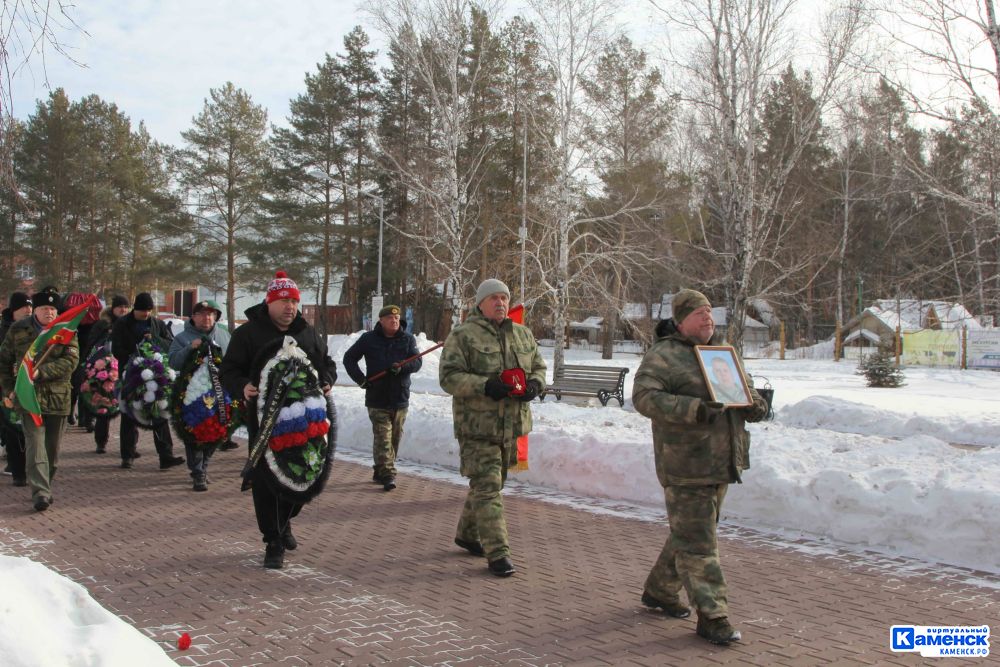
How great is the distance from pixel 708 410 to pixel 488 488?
2.05 metres

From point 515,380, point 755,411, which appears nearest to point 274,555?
point 515,380

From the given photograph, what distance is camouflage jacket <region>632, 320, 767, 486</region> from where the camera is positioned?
183 inches

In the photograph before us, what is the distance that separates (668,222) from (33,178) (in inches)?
1238

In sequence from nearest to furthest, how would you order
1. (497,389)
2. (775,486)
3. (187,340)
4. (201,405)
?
1. (497,389)
2. (775,486)
3. (201,405)
4. (187,340)

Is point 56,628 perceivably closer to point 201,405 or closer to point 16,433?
point 201,405

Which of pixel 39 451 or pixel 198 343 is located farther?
pixel 198 343

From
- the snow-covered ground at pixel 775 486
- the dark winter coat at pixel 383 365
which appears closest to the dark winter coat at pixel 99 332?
the snow-covered ground at pixel 775 486

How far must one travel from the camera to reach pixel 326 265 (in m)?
44.4

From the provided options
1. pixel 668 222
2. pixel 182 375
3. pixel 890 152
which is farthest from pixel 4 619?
pixel 668 222

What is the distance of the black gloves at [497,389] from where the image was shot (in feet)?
18.9

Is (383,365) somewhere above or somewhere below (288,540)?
above

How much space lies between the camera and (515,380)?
587 centimetres

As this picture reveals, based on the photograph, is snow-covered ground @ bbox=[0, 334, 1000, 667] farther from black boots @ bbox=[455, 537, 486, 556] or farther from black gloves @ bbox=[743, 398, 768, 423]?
black gloves @ bbox=[743, 398, 768, 423]

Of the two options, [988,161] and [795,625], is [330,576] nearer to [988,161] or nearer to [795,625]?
[795,625]
